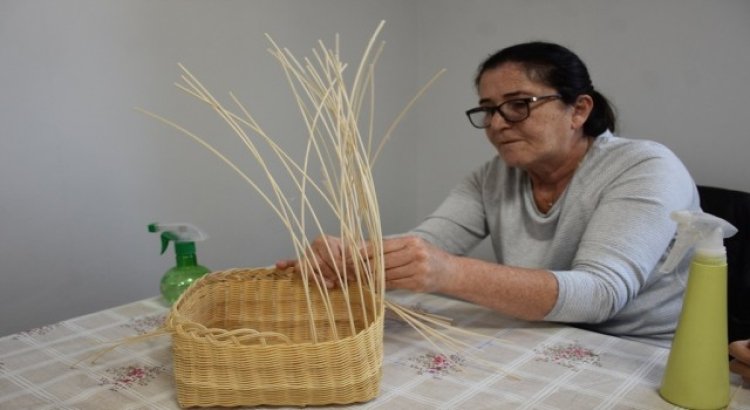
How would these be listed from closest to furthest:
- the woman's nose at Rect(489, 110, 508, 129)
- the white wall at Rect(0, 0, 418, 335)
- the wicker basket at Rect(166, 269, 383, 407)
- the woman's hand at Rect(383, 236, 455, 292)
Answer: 1. the wicker basket at Rect(166, 269, 383, 407)
2. the woman's hand at Rect(383, 236, 455, 292)
3. the woman's nose at Rect(489, 110, 508, 129)
4. the white wall at Rect(0, 0, 418, 335)

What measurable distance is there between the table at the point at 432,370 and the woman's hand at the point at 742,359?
0.02 meters

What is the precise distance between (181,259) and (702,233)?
34.2 inches

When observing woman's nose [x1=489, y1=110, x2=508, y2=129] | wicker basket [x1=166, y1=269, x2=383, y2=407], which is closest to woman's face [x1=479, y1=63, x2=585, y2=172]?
woman's nose [x1=489, y1=110, x2=508, y2=129]

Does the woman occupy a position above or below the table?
above

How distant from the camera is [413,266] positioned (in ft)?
3.04

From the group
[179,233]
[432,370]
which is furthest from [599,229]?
[179,233]

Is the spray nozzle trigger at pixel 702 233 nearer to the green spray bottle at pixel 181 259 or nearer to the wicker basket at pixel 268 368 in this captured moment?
the wicker basket at pixel 268 368

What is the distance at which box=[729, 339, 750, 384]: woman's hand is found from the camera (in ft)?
2.48

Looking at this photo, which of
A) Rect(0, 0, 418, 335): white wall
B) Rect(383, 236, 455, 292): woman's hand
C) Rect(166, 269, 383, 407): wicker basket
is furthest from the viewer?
Rect(0, 0, 418, 335): white wall

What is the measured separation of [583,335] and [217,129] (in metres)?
1.24

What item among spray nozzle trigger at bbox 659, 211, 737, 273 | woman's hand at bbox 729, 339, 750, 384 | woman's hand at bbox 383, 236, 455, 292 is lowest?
woman's hand at bbox 729, 339, 750, 384

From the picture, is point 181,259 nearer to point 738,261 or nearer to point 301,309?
point 301,309

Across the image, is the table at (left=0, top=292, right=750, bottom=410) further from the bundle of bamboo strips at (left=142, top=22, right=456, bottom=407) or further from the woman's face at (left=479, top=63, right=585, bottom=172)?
the woman's face at (left=479, top=63, right=585, bottom=172)

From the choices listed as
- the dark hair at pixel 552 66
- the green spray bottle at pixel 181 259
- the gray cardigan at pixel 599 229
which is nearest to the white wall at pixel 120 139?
the green spray bottle at pixel 181 259
